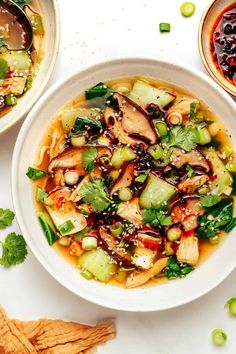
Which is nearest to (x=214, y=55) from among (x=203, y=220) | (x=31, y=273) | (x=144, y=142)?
(x=144, y=142)

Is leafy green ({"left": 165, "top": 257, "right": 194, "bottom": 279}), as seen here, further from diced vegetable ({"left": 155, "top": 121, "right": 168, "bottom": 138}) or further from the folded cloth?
diced vegetable ({"left": 155, "top": 121, "right": 168, "bottom": 138})

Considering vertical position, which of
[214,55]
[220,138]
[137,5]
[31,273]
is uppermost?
[137,5]

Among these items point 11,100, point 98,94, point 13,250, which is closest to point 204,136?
point 98,94

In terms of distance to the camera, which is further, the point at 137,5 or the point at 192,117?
the point at 137,5

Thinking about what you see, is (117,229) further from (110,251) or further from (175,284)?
(175,284)

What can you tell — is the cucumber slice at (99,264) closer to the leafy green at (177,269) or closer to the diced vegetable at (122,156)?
the leafy green at (177,269)

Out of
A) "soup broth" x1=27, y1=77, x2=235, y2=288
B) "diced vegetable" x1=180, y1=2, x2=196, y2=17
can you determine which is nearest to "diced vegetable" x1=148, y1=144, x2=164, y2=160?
"soup broth" x1=27, y1=77, x2=235, y2=288
